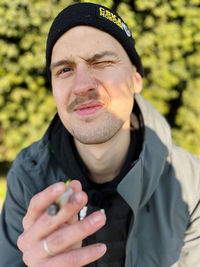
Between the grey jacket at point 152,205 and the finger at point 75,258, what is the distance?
85 cm

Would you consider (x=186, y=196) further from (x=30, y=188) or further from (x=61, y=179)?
(x=30, y=188)

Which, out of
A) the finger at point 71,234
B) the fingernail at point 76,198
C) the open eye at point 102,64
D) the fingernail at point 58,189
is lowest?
the finger at point 71,234

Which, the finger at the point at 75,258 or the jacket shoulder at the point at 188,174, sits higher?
the finger at the point at 75,258

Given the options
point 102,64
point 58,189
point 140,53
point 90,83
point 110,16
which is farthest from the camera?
point 140,53

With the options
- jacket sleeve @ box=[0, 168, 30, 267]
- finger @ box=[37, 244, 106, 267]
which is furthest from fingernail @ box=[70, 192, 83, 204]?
jacket sleeve @ box=[0, 168, 30, 267]

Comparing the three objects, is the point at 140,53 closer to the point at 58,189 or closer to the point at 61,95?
the point at 61,95

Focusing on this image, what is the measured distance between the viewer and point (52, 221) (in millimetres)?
908

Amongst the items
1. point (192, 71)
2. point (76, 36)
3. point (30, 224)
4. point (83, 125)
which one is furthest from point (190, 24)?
point (30, 224)

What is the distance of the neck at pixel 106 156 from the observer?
2.03 m

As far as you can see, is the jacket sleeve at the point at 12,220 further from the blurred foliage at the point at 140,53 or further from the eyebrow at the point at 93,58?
the blurred foliage at the point at 140,53

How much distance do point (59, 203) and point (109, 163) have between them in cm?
120

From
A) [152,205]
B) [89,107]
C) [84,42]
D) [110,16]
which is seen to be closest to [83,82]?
[89,107]

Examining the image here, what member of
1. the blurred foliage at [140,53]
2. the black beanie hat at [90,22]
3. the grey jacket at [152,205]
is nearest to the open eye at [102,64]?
the black beanie hat at [90,22]

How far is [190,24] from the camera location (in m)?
3.65
